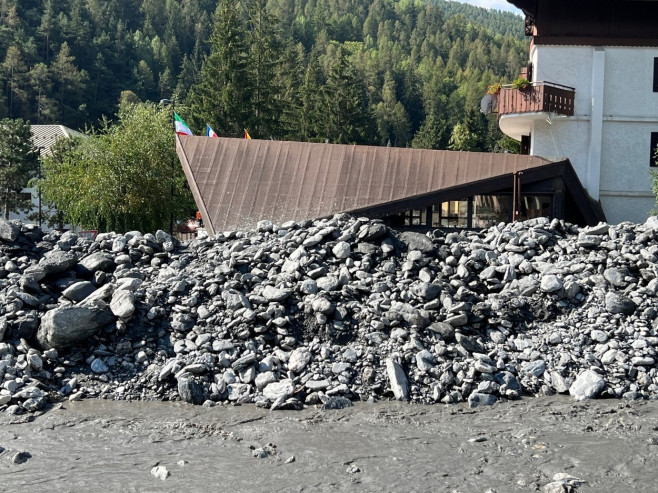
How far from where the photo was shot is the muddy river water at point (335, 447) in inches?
367

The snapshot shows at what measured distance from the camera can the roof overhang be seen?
22.9 m

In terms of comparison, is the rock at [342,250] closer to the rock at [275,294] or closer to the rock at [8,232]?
the rock at [275,294]

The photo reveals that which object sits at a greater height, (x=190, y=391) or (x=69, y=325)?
(x=69, y=325)

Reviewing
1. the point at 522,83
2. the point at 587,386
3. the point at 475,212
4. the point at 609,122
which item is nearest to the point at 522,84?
the point at 522,83

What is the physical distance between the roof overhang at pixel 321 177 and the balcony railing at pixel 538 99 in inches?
163

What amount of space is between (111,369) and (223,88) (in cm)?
3774

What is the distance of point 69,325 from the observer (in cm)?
1311

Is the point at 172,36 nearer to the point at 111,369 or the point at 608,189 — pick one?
the point at 608,189

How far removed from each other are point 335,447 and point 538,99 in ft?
66.1

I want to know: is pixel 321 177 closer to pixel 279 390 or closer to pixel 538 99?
pixel 538 99

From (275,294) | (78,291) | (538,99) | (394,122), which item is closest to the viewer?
(275,294)

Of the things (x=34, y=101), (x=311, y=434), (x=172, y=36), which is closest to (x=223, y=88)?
(x=311, y=434)

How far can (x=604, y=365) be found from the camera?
41.7ft

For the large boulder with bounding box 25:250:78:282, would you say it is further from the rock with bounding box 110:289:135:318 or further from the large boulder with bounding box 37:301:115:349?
the rock with bounding box 110:289:135:318
